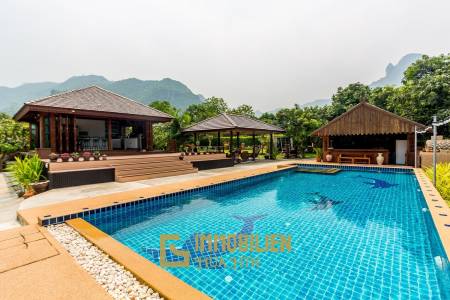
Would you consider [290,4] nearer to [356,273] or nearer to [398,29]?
[398,29]

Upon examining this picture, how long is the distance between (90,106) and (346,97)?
28.5 metres

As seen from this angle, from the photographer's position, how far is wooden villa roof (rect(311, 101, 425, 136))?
49.6 ft

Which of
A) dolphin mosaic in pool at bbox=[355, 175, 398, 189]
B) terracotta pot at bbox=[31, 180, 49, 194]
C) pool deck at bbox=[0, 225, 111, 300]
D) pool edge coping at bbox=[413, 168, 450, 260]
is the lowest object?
dolphin mosaic in pool at bbox=[355, 175, 398, 189]

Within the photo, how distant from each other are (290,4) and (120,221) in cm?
1386

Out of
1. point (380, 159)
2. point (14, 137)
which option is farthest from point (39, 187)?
point (380, 159)

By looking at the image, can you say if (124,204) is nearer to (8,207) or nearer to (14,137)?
(8,207)

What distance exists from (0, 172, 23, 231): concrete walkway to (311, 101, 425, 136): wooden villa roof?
18.2 m

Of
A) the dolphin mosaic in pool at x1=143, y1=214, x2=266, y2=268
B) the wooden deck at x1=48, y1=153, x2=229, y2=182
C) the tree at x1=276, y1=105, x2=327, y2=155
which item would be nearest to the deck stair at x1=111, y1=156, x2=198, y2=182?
the wooden deck at x1=48, y1=153, x2=229, y2=182

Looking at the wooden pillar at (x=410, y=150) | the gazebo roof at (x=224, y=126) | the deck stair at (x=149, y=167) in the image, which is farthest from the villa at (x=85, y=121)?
the wooden pillar at (x=410, y=150)

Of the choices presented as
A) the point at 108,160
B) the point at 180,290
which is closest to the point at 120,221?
the point at 180,290

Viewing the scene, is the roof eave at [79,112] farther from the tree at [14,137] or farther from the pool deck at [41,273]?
the tree at [14,137]

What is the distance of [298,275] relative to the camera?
3596mm

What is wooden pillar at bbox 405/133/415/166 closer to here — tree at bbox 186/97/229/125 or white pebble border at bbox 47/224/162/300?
white pebble border at bbox 47/224/162/300

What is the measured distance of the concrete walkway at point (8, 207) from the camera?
5328mm
